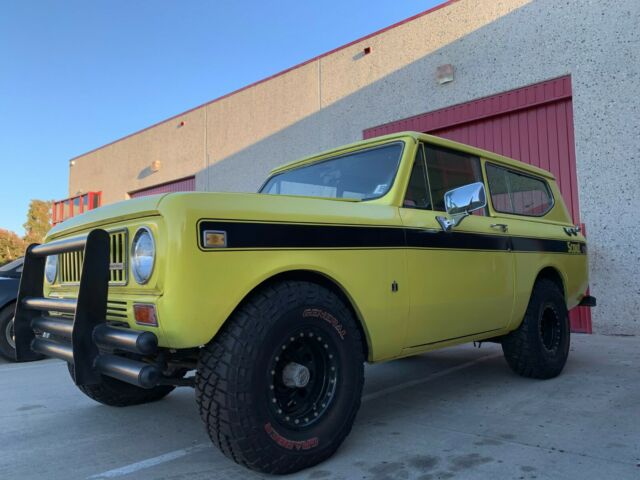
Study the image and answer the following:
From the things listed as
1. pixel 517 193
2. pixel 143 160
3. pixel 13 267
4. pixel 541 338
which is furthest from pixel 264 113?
pixel 541 338

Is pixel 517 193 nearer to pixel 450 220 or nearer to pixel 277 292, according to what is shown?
pixel 450 220

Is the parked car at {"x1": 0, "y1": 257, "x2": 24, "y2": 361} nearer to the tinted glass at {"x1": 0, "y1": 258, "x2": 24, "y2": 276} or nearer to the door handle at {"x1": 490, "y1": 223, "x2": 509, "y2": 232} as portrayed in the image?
the tinted glass at {"x1": 0, "y1": 258, "x2": 24, "y2": 276}

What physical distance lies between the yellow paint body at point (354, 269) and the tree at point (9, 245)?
30.3 metres

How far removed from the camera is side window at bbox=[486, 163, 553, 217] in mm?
4398

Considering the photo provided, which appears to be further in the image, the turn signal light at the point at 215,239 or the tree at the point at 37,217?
the tree at the point at 37,217

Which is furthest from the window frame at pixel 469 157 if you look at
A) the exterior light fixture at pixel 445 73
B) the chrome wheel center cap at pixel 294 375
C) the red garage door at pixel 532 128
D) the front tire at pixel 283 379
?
the exterior light fixture at pixel 445 73

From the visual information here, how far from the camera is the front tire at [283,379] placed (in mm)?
2322

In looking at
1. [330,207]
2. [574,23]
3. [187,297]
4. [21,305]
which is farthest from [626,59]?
[21,305]

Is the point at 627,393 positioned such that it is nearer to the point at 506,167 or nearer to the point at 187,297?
the point at 506,167

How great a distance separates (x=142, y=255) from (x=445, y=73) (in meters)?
7.89

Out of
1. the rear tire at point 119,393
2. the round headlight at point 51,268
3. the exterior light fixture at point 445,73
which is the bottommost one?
the rear tire at point 119,393

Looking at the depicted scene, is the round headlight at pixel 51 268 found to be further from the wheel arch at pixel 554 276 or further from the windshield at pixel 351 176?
the wheel arch at pixel 554 276

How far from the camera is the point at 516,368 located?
455 centimetres

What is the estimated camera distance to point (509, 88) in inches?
326
